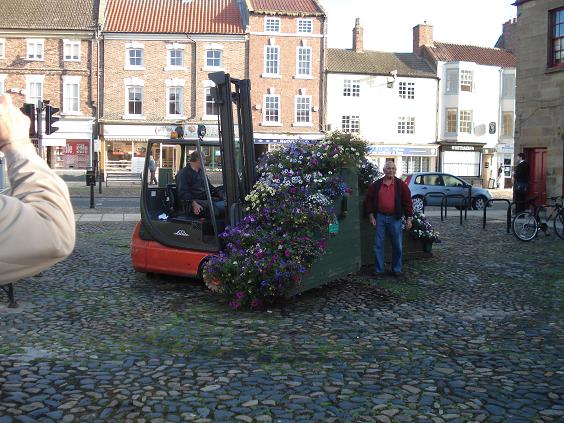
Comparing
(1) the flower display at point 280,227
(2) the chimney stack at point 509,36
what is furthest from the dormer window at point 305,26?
(1) the flower display at point 280,227

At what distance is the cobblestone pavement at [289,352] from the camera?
164 inches

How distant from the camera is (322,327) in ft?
20.6

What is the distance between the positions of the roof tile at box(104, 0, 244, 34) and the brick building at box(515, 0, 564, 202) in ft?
86.4

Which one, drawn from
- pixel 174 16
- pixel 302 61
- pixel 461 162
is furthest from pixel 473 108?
pixel 174 16

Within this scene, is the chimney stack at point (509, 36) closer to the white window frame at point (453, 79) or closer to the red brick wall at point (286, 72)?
the white window frame at point (453, 79)

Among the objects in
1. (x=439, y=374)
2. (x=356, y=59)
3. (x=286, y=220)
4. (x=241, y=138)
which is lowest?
(x=439, y=374)

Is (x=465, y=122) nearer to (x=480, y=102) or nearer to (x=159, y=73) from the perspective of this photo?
(x=480, y=102)

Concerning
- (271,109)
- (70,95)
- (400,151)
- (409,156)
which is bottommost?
(409,156)

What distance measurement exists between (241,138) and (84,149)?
3586cm

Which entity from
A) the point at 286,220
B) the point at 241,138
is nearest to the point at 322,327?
the point at 286,220

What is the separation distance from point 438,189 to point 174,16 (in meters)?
26.8

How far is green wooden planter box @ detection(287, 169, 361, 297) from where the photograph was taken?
23.8 ft

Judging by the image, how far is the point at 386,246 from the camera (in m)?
9.91

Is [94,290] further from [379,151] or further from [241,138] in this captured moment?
[379,151]
